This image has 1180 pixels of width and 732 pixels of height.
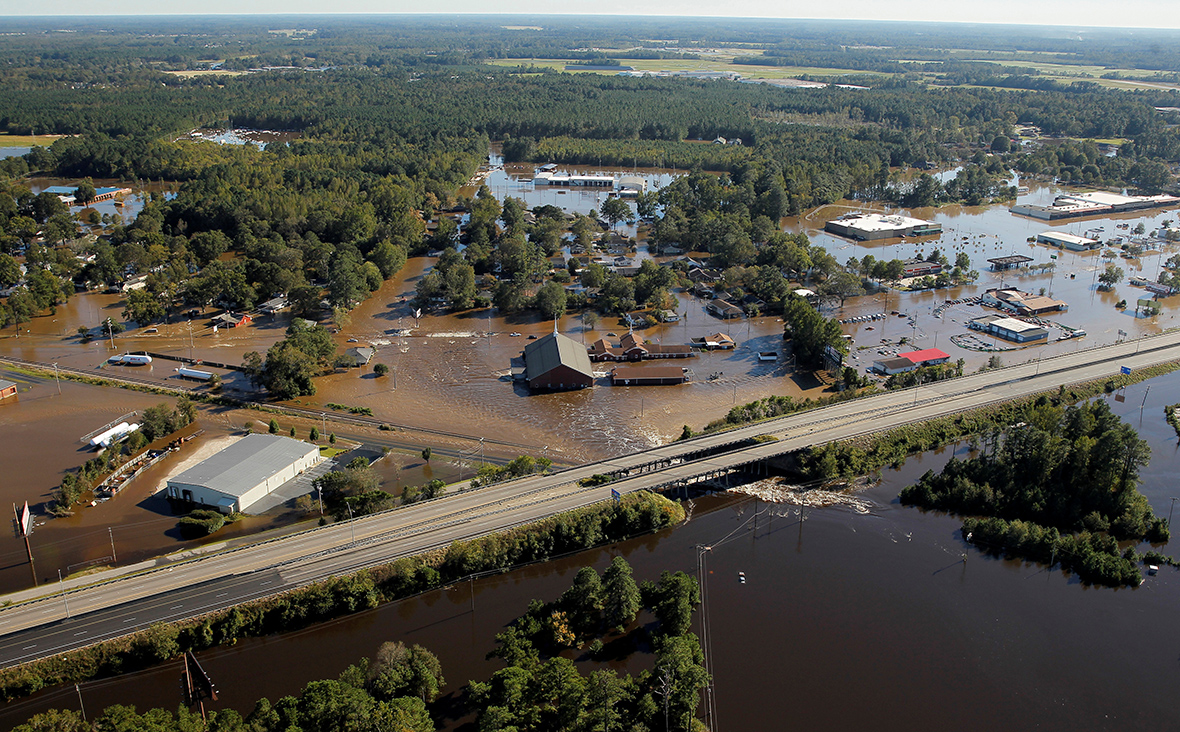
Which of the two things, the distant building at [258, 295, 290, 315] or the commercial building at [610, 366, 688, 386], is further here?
the distant building at [258, 295, 290, 315]

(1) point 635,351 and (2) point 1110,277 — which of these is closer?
(1) point 635,351

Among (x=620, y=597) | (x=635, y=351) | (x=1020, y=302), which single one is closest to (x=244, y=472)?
(x=620, y=597)

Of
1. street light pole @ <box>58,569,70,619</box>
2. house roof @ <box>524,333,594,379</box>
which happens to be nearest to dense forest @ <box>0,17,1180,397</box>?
house roof @ <box>524,333,594,379</box>

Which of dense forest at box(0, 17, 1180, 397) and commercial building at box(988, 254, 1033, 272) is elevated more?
dense forest at box(0, 17, 1180, 397)

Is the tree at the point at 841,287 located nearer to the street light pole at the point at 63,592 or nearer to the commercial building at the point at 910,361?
the commercial building at the point at 910,361

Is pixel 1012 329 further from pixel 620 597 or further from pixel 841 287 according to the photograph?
pixel 620 597

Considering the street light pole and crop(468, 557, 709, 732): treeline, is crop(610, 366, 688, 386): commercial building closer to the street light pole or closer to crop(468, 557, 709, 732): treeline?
crop(468, 557, 709, 732): treeline
